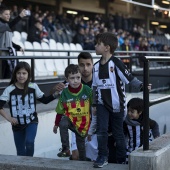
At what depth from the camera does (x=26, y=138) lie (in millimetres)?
5211

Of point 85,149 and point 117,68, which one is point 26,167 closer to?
point 85,149

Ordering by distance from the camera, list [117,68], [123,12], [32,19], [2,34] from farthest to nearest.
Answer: [123,12] → [32,19] → [2,34] → [117,68]

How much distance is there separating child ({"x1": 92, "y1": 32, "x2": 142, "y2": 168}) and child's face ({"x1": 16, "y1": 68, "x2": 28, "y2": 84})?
1.02m

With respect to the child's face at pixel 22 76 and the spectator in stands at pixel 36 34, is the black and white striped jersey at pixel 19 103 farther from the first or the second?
the spectator in stands at pixel 36 34

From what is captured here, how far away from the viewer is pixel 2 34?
330 inches

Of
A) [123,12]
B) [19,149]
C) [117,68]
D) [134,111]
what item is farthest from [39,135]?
[123,12]

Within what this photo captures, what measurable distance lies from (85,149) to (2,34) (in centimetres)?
393

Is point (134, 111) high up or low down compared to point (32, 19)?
down

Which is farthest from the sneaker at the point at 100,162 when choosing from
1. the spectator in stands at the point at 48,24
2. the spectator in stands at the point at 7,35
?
the spectator in stands at the point at 48,24

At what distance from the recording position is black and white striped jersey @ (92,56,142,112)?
441 centimetres

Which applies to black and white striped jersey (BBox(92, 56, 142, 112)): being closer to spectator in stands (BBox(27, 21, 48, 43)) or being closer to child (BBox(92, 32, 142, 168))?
child (BBox(92, 32, 142, 168))

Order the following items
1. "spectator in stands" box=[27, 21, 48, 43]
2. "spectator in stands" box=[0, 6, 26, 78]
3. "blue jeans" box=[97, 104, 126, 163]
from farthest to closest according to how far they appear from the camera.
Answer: "spectator in stands" box=[27, 21, 48, 43] < "spectator in stands" box=[0, 6, 26, 78] < "blue jeans" box=[97, 104, 126, 163]

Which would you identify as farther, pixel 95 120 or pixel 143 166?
pixel 95 120

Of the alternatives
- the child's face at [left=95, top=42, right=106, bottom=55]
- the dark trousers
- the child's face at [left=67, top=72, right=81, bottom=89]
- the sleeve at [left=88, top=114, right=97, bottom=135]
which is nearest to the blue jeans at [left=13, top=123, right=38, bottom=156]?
the dark trousers
